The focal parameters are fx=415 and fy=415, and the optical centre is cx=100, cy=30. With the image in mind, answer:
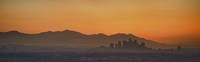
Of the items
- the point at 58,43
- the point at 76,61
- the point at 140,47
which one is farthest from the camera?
the point at 58,43

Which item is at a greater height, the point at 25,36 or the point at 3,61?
the point at 25,36

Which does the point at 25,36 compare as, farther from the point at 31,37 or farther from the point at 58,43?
the point at 58,43

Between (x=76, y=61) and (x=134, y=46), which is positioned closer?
(x=76, y=61)

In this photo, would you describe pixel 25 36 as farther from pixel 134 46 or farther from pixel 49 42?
pixel 134 46

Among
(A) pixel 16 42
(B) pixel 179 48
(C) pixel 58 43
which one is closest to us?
(B) pixel 179 48

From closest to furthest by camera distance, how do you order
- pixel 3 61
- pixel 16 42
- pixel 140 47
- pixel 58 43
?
pixel 3 61, pixel 140 47, pixel 16 42, pixel 58 43

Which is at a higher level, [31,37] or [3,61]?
[31,37]

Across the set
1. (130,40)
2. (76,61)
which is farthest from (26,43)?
(76,61)

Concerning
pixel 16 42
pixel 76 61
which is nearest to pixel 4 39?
pixel 16 42

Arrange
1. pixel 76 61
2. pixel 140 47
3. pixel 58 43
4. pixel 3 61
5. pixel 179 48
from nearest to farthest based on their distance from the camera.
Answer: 1. pixel 3 61
2. pixel 76 61
3. pixel 179 48
4. pixel 140 47
5. pixel 58 43
